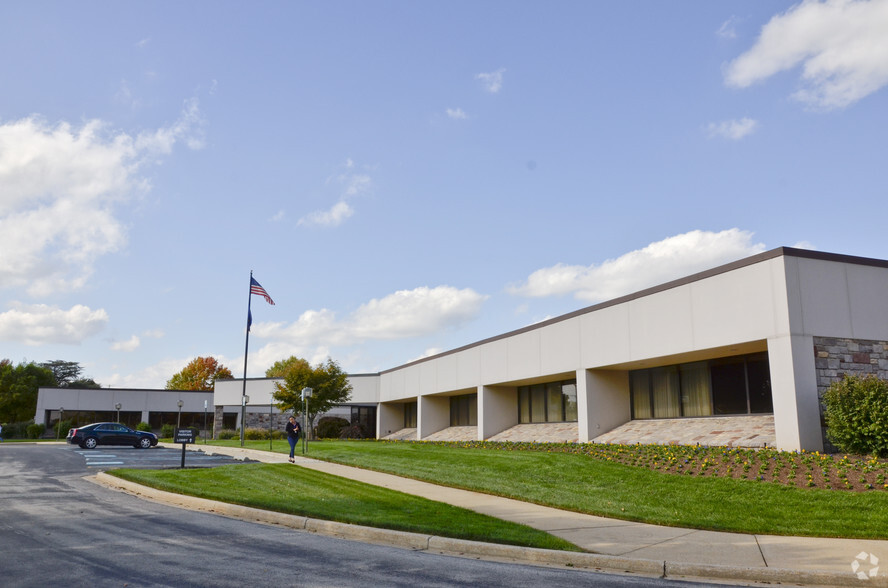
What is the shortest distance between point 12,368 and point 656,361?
7349cm

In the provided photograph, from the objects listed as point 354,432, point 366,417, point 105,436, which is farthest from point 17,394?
point 105,436

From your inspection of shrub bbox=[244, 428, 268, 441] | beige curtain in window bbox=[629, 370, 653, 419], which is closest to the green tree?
shrub bbox=[244, 428, 268, 441]

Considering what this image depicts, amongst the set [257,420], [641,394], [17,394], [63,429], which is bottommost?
[63,429]

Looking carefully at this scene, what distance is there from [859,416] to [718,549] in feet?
29.3

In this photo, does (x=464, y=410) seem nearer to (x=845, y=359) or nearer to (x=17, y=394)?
(x=845, y=359)

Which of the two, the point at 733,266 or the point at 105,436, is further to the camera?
the point at 105,436

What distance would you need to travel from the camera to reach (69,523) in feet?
37.3

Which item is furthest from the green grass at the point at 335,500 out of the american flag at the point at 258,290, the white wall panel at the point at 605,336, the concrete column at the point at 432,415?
the concrete column at the point at 432,415

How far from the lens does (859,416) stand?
52.1 feet

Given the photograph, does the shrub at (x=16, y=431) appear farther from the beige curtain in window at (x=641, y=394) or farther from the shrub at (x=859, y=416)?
the shrub at (x=859, y=416)

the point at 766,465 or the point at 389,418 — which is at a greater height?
the point at 389,418

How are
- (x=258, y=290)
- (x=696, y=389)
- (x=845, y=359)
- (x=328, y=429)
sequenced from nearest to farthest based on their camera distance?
(x=845, y=359), (x=696, y=389), (x=258, y=290), (x=328, y=429)

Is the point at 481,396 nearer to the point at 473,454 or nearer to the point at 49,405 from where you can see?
the point at 473,454

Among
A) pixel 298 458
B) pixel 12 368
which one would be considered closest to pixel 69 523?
pixel 298 458
